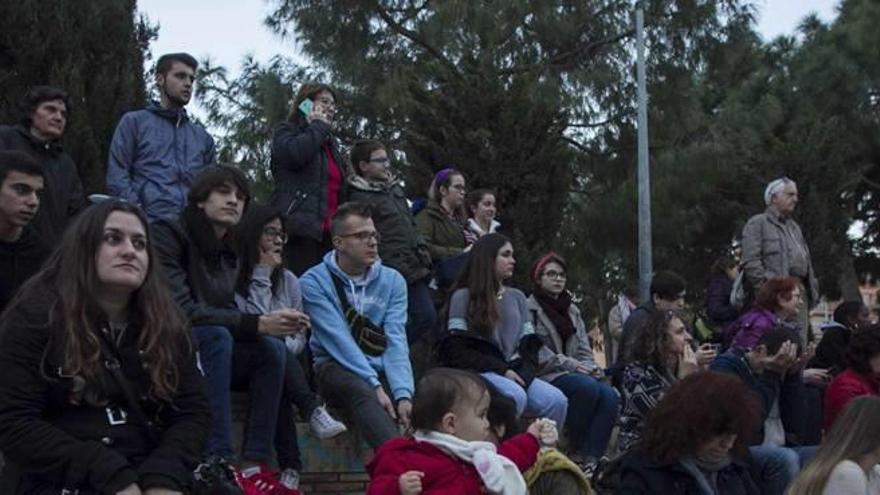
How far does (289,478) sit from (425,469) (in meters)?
1.85

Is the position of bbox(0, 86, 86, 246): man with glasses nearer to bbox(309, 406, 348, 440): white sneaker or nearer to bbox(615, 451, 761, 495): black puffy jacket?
bbox(309, 406, 348, 440): white sneaker

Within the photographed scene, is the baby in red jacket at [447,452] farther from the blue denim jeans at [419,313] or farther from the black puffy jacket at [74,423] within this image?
the blue denim jeans at [419,313]

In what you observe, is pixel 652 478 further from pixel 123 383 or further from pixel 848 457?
pixel 123 383

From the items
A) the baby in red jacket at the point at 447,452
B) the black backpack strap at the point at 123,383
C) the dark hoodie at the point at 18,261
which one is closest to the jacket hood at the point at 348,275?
the dark hoodie at the point at 18,261

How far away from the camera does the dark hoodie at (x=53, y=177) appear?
24.5ft

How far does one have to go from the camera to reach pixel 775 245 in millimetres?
11188

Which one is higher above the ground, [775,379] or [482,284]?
[482,284]

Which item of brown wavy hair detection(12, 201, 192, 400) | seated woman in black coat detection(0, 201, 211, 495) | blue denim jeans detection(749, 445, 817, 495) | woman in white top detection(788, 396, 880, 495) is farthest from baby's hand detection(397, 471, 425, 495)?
blue denim jeans detection(749, 445, 817, 495)

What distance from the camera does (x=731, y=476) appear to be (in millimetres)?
6195

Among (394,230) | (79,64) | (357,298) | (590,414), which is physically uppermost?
(79,64)

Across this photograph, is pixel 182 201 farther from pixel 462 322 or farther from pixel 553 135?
pixel 553 135

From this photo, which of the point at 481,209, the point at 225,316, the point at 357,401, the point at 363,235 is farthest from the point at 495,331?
the point at 225,316

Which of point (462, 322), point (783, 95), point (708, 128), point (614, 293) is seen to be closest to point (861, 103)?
point (783, 95)

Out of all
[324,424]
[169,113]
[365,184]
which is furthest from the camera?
[365,184]
